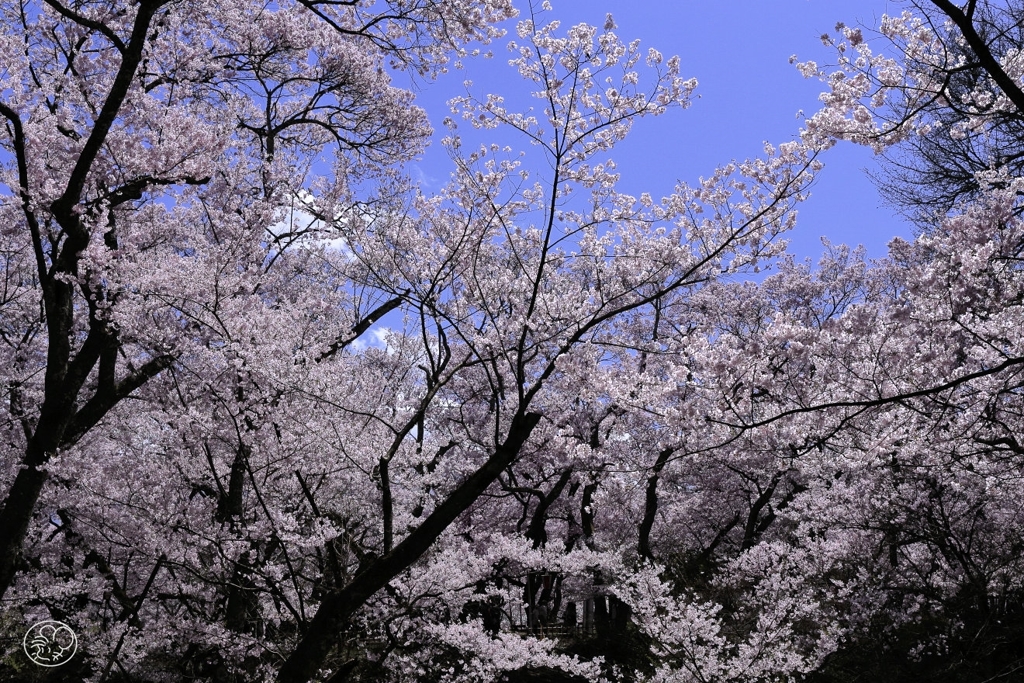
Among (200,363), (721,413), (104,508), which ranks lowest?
(104,508)

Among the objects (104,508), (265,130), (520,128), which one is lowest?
(104,508)

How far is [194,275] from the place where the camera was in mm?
8031

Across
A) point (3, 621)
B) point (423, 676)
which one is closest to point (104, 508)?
point (3, 621)

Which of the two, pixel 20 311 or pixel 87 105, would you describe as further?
pixel 20 311

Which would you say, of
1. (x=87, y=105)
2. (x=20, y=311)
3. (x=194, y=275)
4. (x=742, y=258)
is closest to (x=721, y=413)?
(x=742, y=258)

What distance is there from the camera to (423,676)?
378 inches

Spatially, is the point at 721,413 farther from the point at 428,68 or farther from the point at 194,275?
the point at 194,275

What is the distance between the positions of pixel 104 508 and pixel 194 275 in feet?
10.7

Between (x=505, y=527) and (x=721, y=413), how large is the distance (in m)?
8.71

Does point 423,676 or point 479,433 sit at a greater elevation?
point 479,433

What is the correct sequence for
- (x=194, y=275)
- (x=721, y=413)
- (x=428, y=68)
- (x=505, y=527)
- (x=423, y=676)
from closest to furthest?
1. (x=721, y=413)
2. (x=428, y=68)
3. (x=194, y=275)
4. (x=423, y=676)
5. (x=505, y=527)

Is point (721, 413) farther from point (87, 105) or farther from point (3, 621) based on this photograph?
point (3, 621)

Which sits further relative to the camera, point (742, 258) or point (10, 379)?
point (10, 379)

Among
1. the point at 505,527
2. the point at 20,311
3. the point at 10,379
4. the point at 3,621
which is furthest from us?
the point at 505,527
